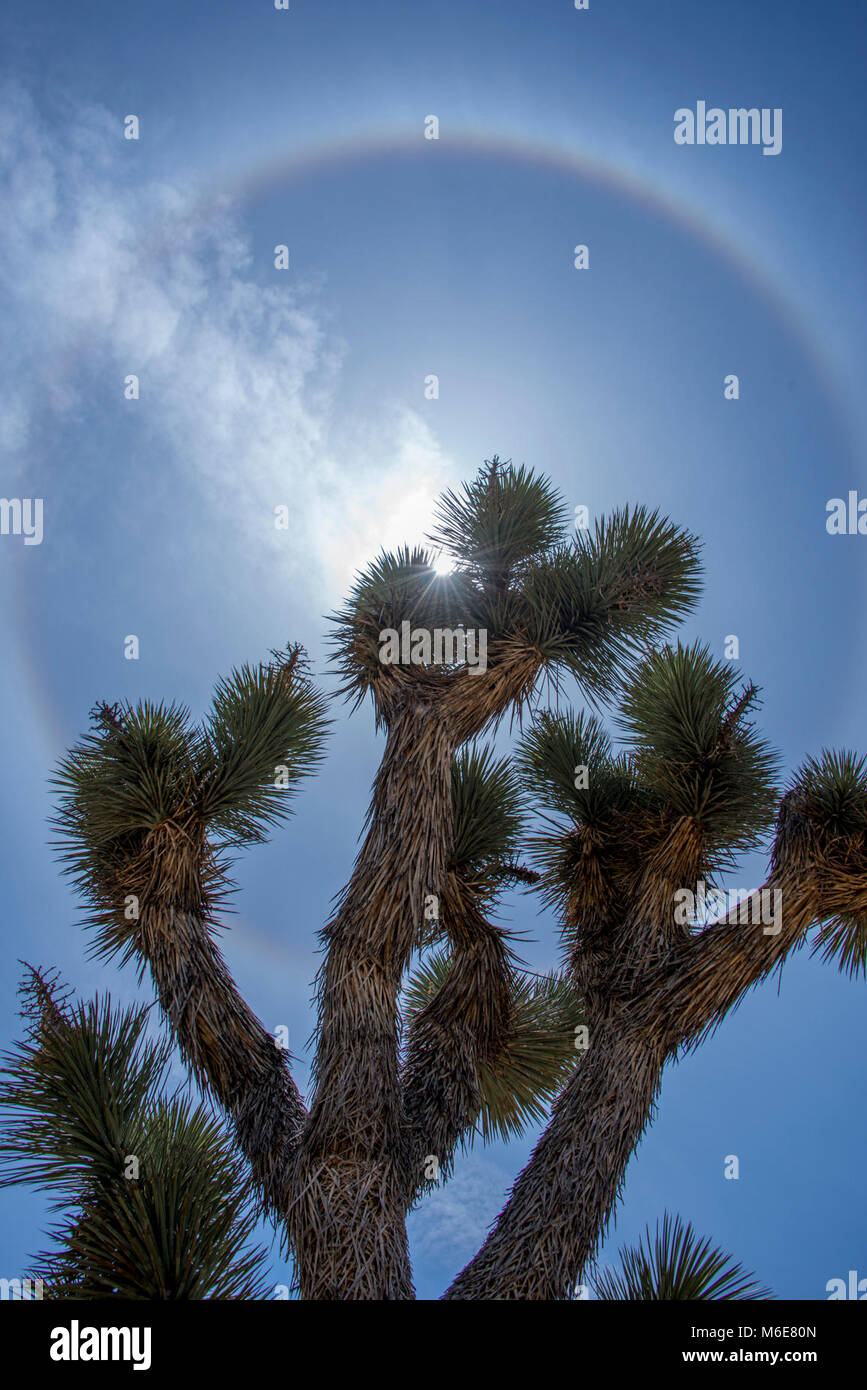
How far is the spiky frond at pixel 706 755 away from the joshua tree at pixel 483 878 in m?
→ 0.02

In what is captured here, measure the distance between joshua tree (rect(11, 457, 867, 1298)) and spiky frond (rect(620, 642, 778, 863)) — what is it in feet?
0.06

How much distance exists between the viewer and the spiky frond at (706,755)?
20.1 feet

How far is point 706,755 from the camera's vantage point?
20.2ft

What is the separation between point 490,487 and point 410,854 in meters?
2.80

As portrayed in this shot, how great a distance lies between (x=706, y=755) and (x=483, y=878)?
1715 millimetres

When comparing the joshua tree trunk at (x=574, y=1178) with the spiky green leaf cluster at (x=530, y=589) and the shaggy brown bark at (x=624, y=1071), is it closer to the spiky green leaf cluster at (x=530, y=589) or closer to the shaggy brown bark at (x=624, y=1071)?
the shaggy brown bark at (x=624, y=1071)

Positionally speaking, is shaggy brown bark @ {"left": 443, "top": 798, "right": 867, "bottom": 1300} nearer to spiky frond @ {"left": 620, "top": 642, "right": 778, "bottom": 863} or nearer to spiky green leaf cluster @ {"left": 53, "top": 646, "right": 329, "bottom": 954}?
spiky frond @ {"left": 620, "top": 642, "right": 778, "bottom": 863}

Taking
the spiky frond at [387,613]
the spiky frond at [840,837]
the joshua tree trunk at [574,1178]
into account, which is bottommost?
the joshua tree trunk at [574,1178]

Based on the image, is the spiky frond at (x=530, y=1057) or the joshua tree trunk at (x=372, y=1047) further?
the spiky frond at (x=530, y=1057)

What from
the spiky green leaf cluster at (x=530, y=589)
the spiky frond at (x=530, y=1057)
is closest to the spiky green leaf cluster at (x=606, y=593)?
the spiky green leaf cluster at (x=530, y=589)

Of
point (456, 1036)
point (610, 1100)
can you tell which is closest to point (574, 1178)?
point (610, 1100)
